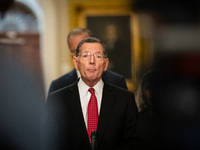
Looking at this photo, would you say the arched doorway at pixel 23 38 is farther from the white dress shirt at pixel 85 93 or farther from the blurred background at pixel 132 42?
the white dress shirt at pixel 85 93

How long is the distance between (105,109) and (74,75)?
198mm

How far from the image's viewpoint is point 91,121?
63 cm

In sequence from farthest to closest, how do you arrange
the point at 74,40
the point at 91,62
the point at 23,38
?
the point at 23,38, the point at 74,40, the point at 91,62

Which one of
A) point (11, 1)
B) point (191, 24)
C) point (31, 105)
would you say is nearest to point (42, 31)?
point (11, 1)

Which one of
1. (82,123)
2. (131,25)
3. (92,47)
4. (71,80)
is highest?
(131,25)

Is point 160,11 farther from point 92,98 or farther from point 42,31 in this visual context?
point 42,31

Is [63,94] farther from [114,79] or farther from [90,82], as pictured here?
[114,79]

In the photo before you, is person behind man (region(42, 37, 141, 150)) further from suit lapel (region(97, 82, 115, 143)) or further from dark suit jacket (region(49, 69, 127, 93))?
dark suit jacket (region(49, 69, 127, 93))

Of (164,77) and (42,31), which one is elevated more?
(42,31)

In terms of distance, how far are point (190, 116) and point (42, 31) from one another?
0.74 metres

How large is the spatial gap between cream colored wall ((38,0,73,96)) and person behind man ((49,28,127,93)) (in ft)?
0.57

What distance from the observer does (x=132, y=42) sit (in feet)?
3.96

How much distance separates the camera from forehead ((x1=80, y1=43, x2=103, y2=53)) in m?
0.61

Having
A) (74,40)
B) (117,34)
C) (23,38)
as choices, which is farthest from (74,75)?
(117,34)
